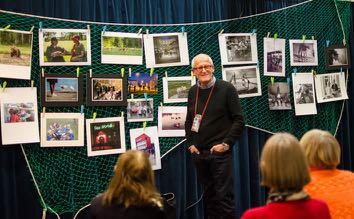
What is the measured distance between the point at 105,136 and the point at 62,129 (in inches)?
13.3

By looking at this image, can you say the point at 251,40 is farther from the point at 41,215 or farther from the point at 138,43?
the point at 41,215

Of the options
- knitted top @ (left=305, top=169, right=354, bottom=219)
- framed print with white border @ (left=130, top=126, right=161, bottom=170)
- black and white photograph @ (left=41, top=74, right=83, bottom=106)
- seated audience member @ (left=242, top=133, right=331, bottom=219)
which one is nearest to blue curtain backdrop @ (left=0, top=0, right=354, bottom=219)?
framed print with white border @ (left=130, top=126, right=161, bottom=170)

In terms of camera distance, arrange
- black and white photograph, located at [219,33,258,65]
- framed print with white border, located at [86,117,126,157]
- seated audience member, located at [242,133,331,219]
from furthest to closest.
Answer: black and white photograph, located at [219,33,258,65] < framed print with white border, located at [86,117,126,157] < seated audience member, located at [242,133,331,219]

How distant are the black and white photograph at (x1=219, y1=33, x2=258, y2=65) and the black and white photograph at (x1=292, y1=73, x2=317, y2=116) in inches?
19.8

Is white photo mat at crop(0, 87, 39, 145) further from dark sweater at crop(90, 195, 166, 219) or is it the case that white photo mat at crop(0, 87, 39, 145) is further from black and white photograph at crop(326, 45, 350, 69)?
black and white photograph at crop(326, 45, 350, 69)

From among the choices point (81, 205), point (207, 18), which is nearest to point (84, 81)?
point (81, 205)

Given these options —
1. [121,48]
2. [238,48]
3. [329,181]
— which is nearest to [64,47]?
[121,48]

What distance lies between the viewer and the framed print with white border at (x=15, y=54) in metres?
2.97

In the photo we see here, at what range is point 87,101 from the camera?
3.22 meters

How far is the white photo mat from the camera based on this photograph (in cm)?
296

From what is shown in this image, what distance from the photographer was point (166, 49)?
3.48 m

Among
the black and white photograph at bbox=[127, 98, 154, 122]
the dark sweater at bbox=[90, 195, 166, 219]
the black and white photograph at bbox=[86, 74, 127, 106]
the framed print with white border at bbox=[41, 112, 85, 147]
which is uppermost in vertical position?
the black and white photograph at bbox=[86, 74, 127, 106]

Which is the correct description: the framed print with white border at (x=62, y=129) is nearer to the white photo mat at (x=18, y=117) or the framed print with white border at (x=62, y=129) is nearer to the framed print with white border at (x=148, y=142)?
the white photo mat at (x=18, y=117)

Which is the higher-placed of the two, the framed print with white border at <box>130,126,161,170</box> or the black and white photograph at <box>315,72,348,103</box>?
the black and white photograph at <box>315,72,348,103</box>
